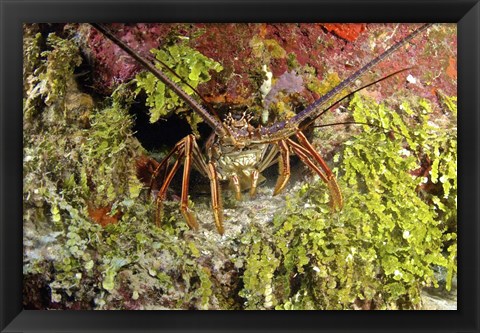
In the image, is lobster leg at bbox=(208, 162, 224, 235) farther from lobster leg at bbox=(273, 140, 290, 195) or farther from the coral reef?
lobster leg at bbox=(273, 140, 290, 195)

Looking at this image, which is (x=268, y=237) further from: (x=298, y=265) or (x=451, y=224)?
(x=451, y=224)

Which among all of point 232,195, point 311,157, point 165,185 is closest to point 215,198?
point 232,195

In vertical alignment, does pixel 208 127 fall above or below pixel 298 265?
above

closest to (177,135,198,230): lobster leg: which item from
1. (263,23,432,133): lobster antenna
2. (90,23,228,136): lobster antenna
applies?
(90,23,228,136): lobster antenna

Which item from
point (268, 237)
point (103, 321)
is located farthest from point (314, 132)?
point (103, 321)
